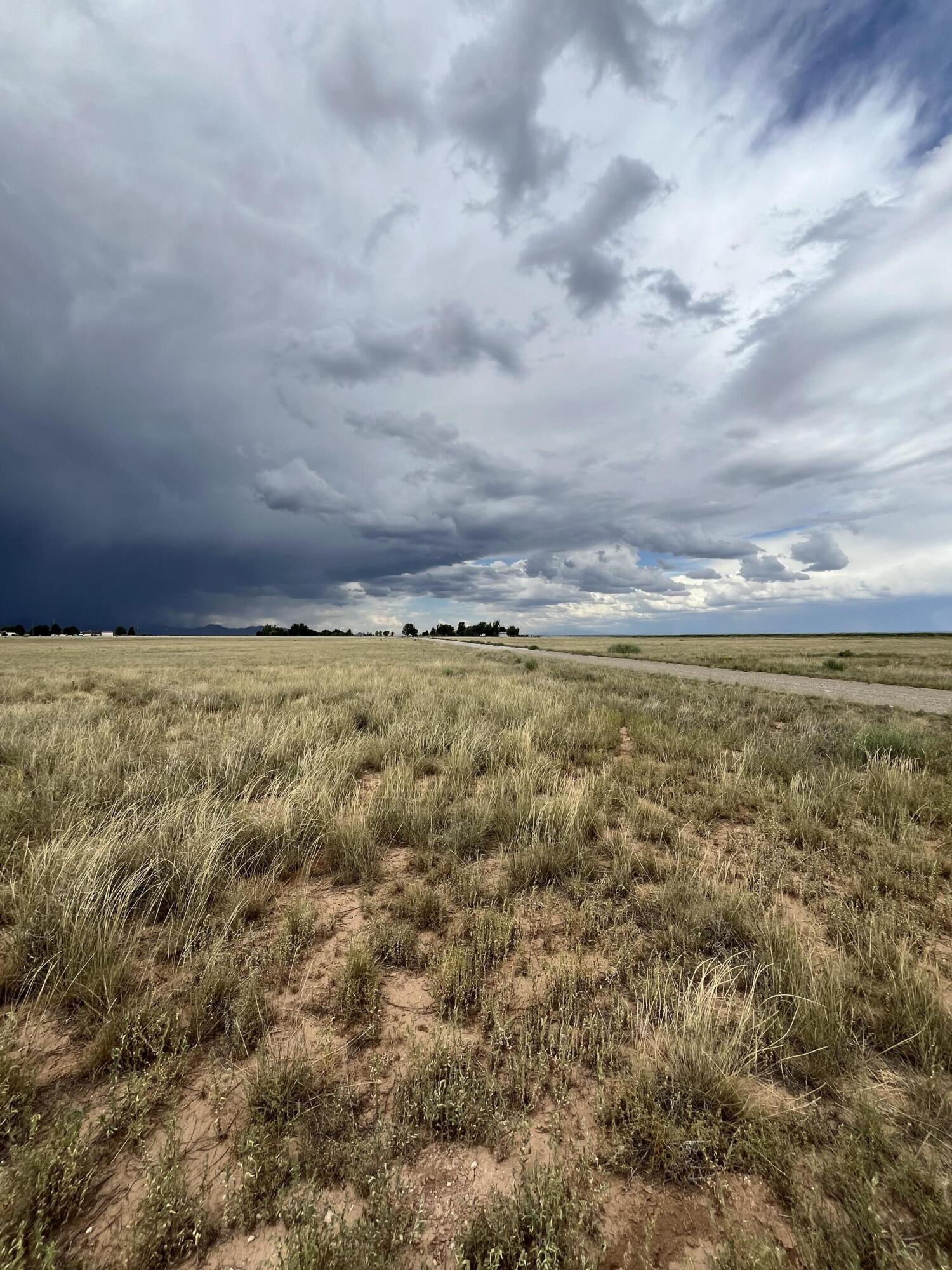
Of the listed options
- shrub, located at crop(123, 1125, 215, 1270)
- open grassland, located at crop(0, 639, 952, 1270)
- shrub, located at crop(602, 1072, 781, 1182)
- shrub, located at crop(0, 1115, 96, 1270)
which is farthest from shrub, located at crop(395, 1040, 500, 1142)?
shrub, located at crop(0, 1115, 96, 1270)

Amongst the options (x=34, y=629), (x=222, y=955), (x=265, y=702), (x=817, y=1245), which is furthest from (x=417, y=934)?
(x=34, y=629)

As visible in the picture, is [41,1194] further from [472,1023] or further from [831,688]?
[831,688]

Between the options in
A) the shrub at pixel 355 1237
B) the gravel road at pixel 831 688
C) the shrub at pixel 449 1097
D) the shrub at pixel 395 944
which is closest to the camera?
the shrub at pixel 355 1237

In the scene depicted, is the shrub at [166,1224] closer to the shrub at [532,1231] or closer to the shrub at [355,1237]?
the shrub at [355,1237]

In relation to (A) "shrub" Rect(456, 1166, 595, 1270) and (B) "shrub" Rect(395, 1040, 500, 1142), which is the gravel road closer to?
(B) "shrub" Rect(395, 1040, 500, 1142)

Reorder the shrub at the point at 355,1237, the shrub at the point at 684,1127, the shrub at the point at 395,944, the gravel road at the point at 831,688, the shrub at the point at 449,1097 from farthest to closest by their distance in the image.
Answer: the gravel road at the point at 831,688 → the shrub at the point at 395,944 → the shrub at the point at 449,1097 → the shrub at the point at 684,1127 → the shrub at the point at 355,1237

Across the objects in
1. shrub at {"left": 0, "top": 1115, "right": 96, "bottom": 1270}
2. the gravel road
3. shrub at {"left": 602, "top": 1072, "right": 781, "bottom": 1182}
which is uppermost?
shrub at {"left": 0, "top": 1115, "right": 96, "bottom": 1270}

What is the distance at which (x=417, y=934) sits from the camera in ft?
12.0

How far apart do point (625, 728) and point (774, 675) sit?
17.1 meters

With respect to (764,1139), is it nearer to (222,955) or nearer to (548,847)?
(548,847)

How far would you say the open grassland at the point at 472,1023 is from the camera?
190 cm

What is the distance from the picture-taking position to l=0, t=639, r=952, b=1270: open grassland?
6.23 ft

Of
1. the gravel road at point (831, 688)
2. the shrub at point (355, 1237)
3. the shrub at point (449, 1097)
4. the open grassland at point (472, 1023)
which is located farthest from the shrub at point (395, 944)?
the gravel road at point (831, 688)

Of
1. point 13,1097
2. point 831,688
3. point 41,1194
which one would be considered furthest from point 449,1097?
point 831,688
